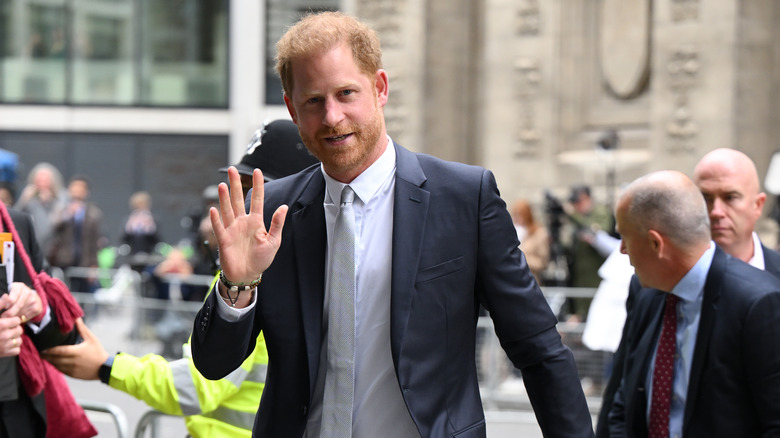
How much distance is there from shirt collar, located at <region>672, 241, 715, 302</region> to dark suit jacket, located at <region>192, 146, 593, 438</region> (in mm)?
961

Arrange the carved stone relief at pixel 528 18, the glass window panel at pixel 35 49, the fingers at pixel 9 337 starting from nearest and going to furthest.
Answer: the fingers at pixel 9 337
the carved stone relief at pixel 528 18
the glass window panel at pixel 35 49

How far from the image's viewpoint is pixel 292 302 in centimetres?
296

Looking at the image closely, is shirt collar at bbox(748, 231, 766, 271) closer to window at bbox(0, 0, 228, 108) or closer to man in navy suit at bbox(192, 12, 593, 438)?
man in navy suit at bbox(192, 12, 593, 438)

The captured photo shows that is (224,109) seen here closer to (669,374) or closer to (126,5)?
(126,5)

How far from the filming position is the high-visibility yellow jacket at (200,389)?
3783 mm

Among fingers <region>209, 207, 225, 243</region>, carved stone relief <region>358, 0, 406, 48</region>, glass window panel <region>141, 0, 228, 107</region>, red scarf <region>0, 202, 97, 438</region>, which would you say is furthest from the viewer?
glass window panel <region>141, 0, 228, 107</region>

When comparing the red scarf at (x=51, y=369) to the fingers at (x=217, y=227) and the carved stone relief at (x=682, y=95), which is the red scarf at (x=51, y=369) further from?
the carved stone relief at (x=682, y=95)

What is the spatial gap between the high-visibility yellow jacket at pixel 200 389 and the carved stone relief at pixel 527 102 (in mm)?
14733

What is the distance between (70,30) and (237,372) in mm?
29264

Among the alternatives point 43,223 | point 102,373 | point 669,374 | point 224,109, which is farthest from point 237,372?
point 224,109

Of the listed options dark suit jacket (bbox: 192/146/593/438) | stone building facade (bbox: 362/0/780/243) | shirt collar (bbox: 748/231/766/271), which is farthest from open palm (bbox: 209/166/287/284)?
stone building facade (bbox: 362/0/780/243)

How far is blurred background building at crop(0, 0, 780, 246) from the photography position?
1595cm

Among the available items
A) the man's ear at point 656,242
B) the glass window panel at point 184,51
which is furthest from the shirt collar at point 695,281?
the glass window panel at point 184,51

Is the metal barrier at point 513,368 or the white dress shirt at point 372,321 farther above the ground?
the white dress shirt at point 372,321
